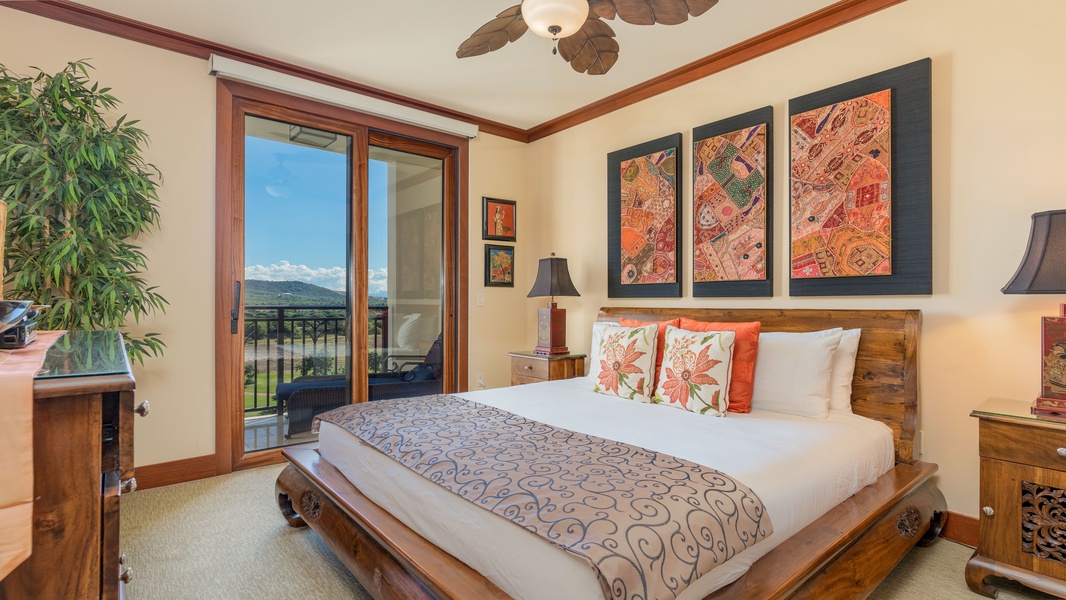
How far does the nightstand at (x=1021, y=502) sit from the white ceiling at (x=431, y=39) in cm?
221

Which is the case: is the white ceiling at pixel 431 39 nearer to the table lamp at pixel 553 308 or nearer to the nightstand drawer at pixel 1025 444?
the table lamp at pixel 553 308

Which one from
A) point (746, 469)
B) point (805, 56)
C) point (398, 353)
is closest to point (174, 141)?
point (398, 353)

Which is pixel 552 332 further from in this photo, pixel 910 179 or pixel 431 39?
pixel 910 179

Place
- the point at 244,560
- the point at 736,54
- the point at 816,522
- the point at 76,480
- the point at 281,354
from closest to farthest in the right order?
the point at 76,480 → the point at 816,522 → the point at 244,560 → the point at 736,54 → the point at 281,354

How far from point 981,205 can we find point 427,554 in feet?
8.96

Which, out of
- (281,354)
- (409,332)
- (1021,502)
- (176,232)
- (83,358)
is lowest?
(1021,502)

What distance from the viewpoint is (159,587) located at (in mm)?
1949

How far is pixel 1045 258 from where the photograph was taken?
1.84 meters

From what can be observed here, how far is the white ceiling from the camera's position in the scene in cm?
273

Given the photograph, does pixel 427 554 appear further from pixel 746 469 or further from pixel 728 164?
pixel 728 164

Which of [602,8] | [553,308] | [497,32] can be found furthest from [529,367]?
[602,8]

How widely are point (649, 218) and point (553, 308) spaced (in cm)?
99

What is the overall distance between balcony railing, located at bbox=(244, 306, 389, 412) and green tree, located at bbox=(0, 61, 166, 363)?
0.76m

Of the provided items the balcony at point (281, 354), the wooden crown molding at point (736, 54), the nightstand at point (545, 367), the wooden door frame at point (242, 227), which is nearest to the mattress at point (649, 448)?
the nightstand at point (545, 367)
